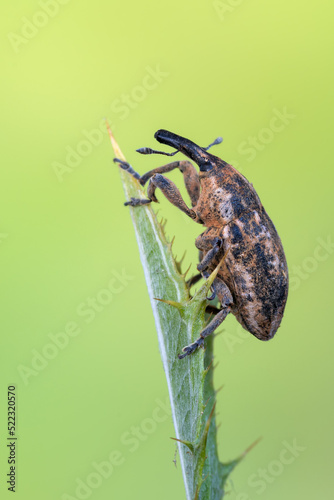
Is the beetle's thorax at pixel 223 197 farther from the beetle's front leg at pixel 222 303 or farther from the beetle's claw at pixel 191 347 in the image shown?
the beetle's claw at pixel 191 347

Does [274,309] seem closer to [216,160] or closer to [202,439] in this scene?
[216,160]

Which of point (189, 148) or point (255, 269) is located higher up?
point (189, 148)

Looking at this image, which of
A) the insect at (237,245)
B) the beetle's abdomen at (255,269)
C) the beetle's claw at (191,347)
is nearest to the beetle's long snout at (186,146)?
the insect at (237,245)

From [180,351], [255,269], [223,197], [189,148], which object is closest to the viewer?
[180,351]

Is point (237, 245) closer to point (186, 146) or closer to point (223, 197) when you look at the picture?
point (223, 197)

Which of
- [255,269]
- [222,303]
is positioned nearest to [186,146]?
[255,269]

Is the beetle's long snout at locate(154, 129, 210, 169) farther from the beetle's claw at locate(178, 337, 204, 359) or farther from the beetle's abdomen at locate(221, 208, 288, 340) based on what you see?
the beetle's claw at locate(178, 337, 204, 359)

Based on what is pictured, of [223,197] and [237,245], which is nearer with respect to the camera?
[237,245]
